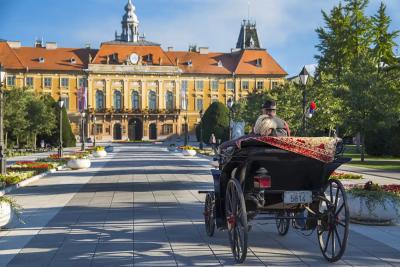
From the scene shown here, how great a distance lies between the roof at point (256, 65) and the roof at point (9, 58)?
3847 centimetres

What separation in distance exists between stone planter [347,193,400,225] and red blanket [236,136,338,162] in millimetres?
3020

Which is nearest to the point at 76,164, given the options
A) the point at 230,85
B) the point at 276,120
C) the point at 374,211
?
the point at 374,211

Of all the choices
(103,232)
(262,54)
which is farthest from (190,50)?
(103,232)

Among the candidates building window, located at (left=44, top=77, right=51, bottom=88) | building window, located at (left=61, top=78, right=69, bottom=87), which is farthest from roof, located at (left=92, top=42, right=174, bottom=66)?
building window, located at (left=44, top=77, right=51, bottom=88)

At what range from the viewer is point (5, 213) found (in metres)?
8.42

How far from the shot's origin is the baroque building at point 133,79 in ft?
294

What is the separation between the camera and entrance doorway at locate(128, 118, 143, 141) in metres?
92.5

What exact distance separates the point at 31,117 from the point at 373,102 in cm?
2972

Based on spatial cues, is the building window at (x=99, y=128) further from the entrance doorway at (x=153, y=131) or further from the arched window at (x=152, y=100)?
the arched window at (x=152, y=100)

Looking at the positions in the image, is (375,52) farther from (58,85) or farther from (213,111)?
(58,85)

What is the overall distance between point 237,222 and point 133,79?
8687 cm

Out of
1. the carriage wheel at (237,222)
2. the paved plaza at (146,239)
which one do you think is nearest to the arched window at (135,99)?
the paved plaza at (146,239)

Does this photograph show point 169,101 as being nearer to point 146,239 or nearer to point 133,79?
point 133,79

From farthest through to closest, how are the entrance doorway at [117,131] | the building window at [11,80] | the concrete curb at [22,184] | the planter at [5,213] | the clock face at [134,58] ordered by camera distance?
the entrance doorway at [117,131]
the clock face at [134,58]
the building window at [11,80]
the concrete curb at [22,184]
the planter at [5,213]
